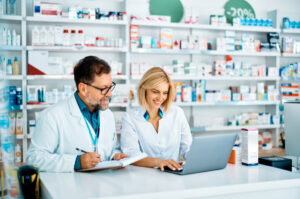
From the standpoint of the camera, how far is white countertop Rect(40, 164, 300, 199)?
1638mm

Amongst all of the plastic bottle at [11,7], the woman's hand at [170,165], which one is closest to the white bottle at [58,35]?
the plastic bottle at [11,7]

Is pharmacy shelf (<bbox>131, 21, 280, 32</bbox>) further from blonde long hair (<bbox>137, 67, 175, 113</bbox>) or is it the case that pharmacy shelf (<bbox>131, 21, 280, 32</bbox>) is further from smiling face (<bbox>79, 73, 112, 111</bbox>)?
smiling face (<bbox>79, 73, 112, 111</bbox>)

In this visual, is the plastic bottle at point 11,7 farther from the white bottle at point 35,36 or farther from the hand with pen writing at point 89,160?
the hand with pen writing at point 89,160

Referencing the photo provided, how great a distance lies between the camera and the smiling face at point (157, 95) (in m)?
2.69

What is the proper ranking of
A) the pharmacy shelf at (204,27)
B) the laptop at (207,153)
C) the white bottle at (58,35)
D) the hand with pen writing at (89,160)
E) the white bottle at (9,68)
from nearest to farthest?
the laptop at (207,153) → the hand with pen writing at (89,160) → the white bottle at (9,68) → the white bottle at (58,35) → the pharmacy shelf at (204,27)

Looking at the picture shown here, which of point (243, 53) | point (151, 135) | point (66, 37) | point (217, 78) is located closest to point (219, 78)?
point (217, 78)

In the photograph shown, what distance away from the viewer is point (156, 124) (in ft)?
8.93

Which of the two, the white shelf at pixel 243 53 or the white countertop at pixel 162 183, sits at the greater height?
the white shelf at pixel 243 53

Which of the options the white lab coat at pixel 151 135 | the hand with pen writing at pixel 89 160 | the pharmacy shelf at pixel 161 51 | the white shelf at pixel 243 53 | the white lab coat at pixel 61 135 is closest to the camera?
the hand with pen writing at pixel 89 160

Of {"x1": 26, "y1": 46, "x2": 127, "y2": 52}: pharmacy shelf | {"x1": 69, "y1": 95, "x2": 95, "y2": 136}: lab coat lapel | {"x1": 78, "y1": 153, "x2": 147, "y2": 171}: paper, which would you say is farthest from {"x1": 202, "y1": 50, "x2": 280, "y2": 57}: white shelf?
{"x1": 78, "y1": 153, "x2": 147, "y2": 171}: paper

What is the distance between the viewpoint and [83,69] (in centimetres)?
228

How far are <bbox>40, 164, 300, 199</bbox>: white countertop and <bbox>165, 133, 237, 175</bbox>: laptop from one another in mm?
40

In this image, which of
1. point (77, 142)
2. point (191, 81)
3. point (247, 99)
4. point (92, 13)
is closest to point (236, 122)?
point (247, 99)

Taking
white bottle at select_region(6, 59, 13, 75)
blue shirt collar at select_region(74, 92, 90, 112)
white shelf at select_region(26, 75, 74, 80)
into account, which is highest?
white bottle at select_region(6, 59, 13, 75)
